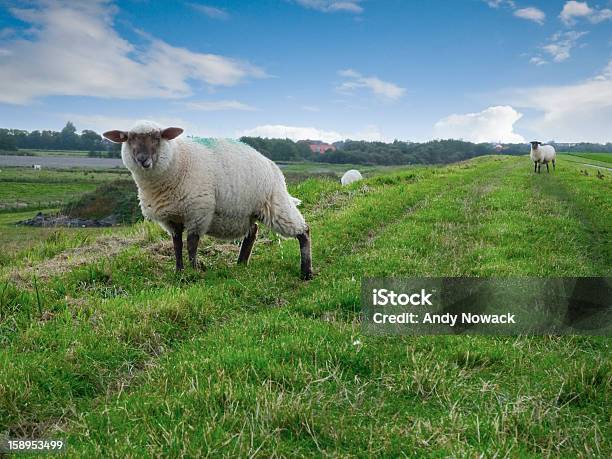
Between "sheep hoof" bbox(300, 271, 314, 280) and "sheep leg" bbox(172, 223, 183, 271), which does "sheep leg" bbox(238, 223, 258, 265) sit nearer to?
"sheep leg" bbox(172, 223, 183, 271)

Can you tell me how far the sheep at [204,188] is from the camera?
8094mm

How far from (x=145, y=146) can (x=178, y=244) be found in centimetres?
185

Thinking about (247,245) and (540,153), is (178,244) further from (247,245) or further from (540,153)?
(540,153)

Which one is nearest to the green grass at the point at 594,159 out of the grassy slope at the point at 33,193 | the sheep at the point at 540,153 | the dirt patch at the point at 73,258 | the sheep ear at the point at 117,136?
the sheep at the point at 540,153

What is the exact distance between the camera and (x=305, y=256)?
8.83 meters

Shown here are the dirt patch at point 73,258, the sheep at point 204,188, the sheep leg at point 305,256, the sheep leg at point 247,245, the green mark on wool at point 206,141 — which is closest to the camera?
the sheep at point 204,188

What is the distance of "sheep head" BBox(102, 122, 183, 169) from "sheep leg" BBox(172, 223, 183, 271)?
4.29 ft

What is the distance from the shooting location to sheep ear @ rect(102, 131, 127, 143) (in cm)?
779

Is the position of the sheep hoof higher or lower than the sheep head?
lower

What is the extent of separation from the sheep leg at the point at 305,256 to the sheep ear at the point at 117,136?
354cm

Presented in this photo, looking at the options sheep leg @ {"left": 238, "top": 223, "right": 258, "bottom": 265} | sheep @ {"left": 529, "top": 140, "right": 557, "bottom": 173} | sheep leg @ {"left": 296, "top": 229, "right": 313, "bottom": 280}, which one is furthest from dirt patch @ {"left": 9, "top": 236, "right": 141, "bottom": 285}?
sheep @ {"left": 529, "top": 140, "right": 557, "bottom": 173}

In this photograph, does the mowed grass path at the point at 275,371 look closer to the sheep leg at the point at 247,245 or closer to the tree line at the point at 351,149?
the sheep leg at the point at 247,245

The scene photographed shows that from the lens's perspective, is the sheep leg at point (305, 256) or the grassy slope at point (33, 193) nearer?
the sheep leg at point (305, 256)

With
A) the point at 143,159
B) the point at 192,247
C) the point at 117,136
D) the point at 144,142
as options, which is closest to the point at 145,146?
the point at 144,142
